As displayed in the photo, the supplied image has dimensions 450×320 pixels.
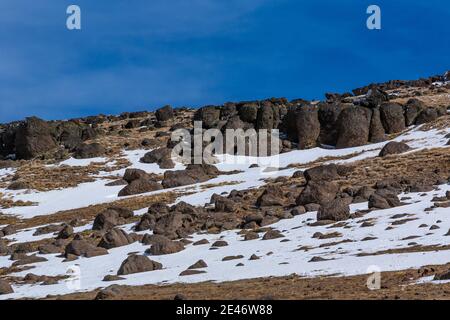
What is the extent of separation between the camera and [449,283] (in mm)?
15070

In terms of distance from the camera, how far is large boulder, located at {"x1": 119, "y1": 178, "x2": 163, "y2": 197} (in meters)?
48.8

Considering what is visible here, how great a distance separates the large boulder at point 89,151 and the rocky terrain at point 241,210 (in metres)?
0.18

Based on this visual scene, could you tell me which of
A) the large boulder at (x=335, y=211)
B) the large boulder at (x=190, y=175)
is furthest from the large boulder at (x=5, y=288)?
the large boulder at (x=190, y=175)

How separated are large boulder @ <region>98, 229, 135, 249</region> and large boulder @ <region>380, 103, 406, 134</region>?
35.0 m

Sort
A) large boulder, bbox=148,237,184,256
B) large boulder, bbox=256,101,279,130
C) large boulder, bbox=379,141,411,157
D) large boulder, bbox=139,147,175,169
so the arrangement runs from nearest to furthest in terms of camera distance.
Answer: large boulder, bbox=148,237,184,256 → large boulder, bbox=379,141,411,157 → large boulder, bbox=139,147,175,169 → large boulder, bbox=256,101,279,130

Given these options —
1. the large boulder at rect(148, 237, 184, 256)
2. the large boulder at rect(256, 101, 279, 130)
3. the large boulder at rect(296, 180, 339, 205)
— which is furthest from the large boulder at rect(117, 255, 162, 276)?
the large boulder at rect(256, 101, 279, 130)

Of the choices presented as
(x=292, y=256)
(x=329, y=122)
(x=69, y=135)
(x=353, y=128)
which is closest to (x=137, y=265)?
(x=292, y=256)

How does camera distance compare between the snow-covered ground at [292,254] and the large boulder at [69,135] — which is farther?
the large boulder at [69,135]

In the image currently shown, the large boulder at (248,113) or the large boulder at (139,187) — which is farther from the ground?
the large boulder at (248,113)

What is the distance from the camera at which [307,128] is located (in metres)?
61.2

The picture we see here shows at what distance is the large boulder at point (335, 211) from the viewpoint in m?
28.8

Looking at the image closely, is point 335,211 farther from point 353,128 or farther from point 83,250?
point 353,128

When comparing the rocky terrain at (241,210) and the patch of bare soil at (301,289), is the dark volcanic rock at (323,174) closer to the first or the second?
the rocky terrain at (241,210)

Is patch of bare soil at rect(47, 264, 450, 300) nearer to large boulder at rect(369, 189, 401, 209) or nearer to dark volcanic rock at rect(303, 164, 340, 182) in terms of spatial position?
large boulder at rect(369, 189, 401, 209)
